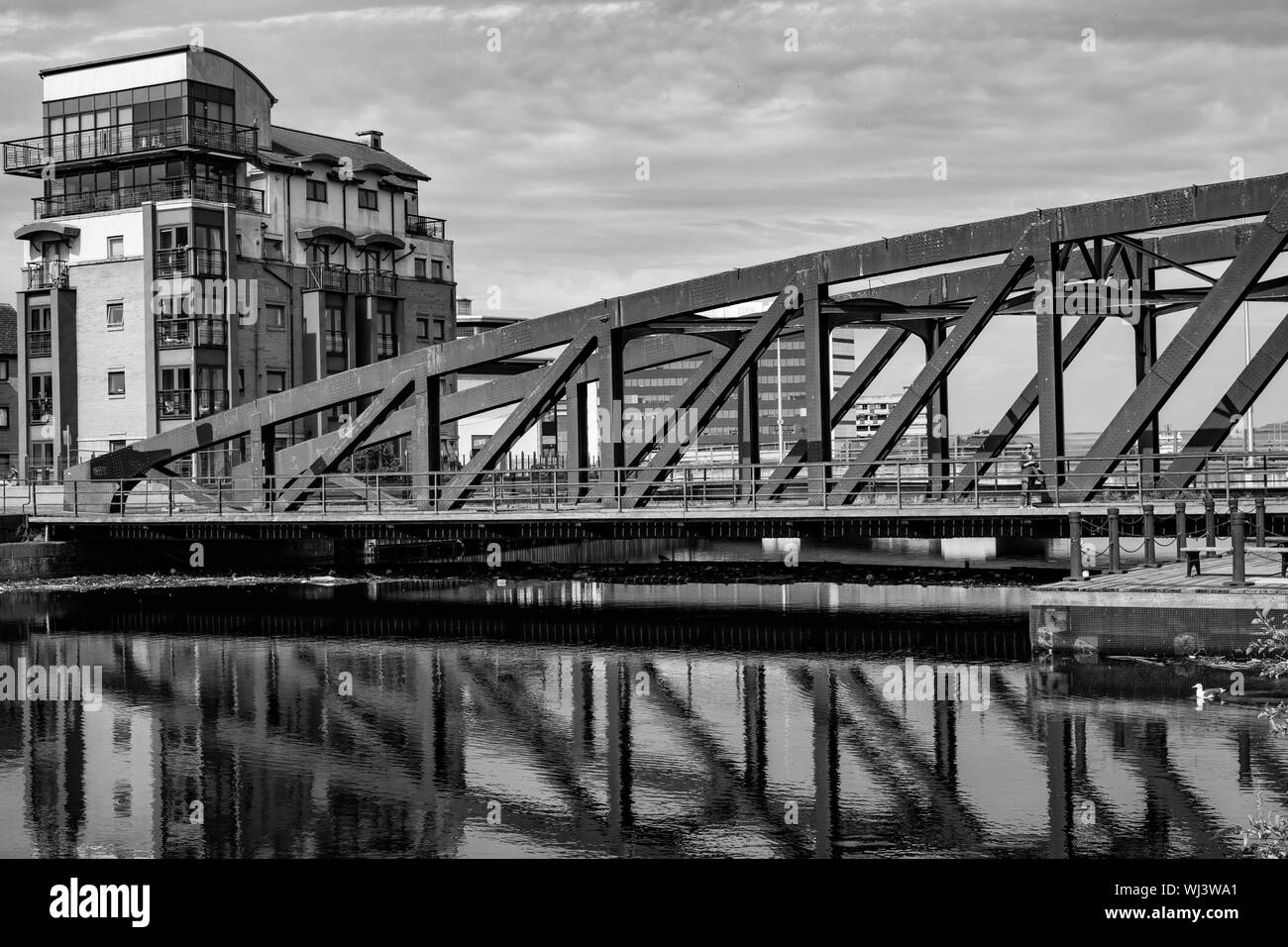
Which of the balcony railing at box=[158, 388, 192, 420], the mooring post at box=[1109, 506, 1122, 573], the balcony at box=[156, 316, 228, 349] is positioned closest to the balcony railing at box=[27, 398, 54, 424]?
the balcony railing at box=[158, 388, 192, 420]

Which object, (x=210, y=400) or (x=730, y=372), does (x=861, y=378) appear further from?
(x=210, y=400)

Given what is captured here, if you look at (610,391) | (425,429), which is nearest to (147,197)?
(425,429)

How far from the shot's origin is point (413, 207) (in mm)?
84562

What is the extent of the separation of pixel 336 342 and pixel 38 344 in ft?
45.3

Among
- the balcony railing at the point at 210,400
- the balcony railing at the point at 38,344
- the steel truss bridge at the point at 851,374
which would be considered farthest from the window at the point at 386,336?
the steel truss bridge at the point at 851,374

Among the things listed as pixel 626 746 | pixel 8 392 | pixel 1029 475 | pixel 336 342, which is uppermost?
pixel 336 342

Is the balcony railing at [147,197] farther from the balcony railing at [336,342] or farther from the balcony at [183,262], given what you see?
the balcony railing at [336,342]

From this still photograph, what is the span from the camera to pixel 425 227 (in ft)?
279

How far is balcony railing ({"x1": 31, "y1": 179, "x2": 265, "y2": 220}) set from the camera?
69.1m

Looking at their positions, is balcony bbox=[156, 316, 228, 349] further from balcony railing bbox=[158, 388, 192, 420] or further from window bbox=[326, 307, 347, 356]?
window bbox=[326, 307, 347, 356]

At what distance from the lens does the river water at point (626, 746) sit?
50.6 ft

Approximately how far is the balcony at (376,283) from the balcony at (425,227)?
16.2 ft
